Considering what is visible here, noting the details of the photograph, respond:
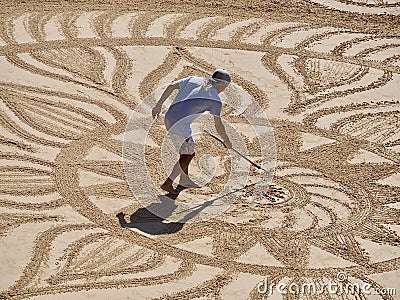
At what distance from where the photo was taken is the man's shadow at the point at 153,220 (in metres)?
10.6

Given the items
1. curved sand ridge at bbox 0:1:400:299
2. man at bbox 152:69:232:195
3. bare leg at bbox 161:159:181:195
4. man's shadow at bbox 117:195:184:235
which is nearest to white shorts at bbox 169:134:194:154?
man at bbox 152:69:232:195

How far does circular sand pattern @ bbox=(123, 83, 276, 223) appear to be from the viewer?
11.1 metres

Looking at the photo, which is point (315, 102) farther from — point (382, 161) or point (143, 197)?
point (143, 197)

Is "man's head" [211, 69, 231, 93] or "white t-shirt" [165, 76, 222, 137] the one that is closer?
"white t-shirt" [165, 76, 222, 137]

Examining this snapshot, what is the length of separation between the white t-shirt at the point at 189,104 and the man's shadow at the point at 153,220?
0.93m

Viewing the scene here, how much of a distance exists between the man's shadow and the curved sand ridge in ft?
0.07

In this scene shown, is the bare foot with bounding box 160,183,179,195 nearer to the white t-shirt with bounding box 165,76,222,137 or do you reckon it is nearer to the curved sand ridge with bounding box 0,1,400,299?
the curved sand ridge with bounding box 0,1,400,299

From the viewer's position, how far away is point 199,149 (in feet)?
40.2

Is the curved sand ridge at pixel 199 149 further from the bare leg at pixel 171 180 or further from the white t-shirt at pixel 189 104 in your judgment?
the white t-shirt at pixel 189 104

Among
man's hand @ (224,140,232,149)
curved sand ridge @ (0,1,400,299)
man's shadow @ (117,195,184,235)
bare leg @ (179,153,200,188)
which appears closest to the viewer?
curved sand ridge @ (0,1,400,299)

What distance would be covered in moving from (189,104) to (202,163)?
3.36 feet

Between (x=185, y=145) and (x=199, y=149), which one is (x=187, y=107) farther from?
(x=199, y=149)

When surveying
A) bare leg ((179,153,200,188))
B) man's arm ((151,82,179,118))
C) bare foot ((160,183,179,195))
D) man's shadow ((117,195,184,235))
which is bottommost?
man's shadow ((117,195,184,235))

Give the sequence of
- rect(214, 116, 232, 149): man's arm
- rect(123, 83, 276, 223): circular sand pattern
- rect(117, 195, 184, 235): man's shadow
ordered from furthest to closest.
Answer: rect(214, 116, 232, 149): man's arm < rect(123, 83, 276, 223): circular sand pattern < rect(117, 195, 184, 235): man's shadow
